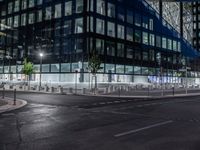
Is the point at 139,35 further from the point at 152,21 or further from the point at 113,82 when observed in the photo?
the point at 113,82

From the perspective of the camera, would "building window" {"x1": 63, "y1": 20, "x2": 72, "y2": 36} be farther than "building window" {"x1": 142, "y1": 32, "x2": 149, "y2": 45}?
No

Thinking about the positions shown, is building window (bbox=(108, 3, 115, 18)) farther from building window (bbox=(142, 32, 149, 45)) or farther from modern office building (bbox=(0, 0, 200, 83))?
building window (bbox=(142, 32, 149, 45))

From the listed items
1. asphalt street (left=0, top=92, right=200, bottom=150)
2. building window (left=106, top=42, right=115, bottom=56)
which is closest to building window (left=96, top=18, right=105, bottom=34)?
building window (left=106, top=42, right=115, bottom=56)

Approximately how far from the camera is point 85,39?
2119 inches

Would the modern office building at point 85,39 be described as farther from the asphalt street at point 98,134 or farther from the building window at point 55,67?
the asphalt street at point 98,134

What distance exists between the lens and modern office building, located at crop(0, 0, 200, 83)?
2185 inches

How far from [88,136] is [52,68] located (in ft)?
168

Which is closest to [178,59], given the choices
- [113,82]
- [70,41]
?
[113,82]

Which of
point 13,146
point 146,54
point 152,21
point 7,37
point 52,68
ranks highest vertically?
point 152,21

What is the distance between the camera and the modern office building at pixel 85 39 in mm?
55500

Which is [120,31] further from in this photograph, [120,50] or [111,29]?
[120,50]

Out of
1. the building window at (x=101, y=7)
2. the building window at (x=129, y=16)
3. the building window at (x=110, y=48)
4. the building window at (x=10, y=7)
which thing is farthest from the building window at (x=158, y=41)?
the building window at (x=10, y=7)

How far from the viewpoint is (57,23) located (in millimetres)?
60281

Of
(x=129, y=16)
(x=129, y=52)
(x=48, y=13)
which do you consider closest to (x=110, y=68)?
(x=129, y=52)
